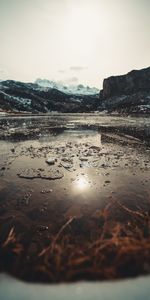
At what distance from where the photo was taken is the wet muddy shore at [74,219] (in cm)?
627

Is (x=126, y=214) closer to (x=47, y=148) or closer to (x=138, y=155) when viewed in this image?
(x=138, y=155)

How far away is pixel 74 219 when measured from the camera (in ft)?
28.8

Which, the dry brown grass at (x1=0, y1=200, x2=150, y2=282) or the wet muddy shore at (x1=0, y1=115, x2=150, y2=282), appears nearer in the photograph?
the dry brown grass at (x1=0, y1=200, x2=150, y2=282)

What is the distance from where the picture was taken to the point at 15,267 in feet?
20.4

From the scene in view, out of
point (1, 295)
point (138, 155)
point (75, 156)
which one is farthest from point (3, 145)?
point (1, 295)

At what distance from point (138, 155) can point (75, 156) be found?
5.05m

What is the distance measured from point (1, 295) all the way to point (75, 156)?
44.2 ft

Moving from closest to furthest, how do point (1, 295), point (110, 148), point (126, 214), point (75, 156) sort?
1. point (1, 295)
2. point (126, 214)
3. point (75, 156)
4. point (110, 148)

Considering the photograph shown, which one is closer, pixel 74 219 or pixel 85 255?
pixel 85 255

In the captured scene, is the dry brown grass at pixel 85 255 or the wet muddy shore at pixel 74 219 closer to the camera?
the dry brown grass at pixel 85 255

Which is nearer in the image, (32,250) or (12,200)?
(32,250)

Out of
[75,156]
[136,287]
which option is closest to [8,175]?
[75,156]

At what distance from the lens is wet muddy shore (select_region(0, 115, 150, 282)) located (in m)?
6.27

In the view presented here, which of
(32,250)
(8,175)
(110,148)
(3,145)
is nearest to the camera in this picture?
(32,250)
